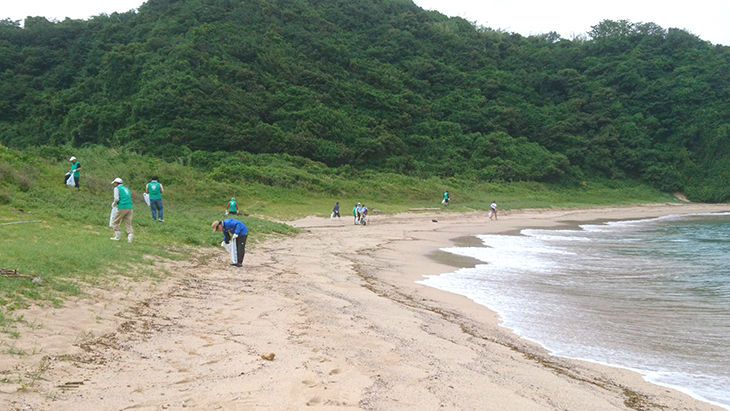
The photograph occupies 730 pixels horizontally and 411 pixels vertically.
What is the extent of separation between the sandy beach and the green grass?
2.25 feet

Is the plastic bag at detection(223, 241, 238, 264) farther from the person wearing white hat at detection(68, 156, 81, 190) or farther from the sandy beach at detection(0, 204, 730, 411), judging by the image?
the person wearing white hat at detection(68, 156, 81, 190)

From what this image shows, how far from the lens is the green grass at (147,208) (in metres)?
7.87

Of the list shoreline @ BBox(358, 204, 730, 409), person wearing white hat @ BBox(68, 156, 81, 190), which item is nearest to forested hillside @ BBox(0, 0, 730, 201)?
shoreline @ BBox(358, 204, 730, 409)

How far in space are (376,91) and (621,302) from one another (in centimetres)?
5391

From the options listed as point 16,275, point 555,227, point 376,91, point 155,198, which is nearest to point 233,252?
point 16,275

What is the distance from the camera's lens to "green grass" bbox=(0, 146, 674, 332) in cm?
787

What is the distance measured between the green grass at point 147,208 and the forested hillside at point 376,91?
6.05 m

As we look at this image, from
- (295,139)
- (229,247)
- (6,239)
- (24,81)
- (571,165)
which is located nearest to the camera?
(6,239)

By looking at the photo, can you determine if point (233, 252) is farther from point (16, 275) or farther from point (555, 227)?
point (555, 227)

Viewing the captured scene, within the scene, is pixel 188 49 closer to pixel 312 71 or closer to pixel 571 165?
pixel 312 71

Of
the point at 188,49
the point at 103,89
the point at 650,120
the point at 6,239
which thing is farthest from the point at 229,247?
the point at 650,120

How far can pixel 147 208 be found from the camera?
2008 cm

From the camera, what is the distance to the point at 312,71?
58344 mm

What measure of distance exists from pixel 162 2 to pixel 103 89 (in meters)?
18.3
